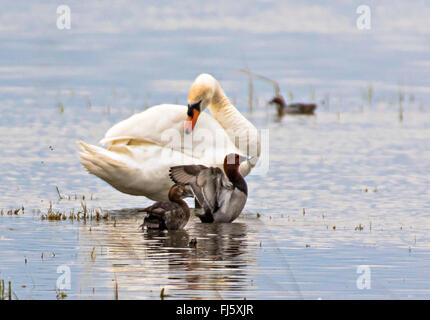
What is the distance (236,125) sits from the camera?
529 inches

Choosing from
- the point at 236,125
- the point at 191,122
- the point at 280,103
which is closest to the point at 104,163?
the point at 191,122

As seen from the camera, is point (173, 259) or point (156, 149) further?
point (156, 149)

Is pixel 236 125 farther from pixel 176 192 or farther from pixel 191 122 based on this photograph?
pixel 176 192

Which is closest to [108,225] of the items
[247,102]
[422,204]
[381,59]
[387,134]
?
[422,204]

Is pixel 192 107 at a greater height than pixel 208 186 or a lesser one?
greater

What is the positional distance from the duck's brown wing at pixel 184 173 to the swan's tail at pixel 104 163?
2.02 ft

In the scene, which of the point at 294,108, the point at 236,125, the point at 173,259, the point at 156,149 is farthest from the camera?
the point at 294,108

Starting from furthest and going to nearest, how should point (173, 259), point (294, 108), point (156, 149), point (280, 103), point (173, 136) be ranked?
point (280, 103), point (294, 108), point (173, 136), point (156, 149), point (173, 259)

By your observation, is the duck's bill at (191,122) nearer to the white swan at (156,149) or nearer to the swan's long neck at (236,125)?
the white swan at (156,149)

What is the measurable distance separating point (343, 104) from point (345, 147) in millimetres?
8094

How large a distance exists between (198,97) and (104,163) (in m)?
1.64

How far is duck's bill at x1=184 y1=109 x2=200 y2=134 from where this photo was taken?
12.4 metres

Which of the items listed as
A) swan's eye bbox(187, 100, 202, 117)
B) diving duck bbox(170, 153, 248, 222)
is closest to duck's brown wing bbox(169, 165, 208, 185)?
diving duck bbox(170, 153, 248, 222)

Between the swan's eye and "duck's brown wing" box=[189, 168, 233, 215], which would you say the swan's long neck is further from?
"duck's brown wing" box=[189, 168, 233, 215]
